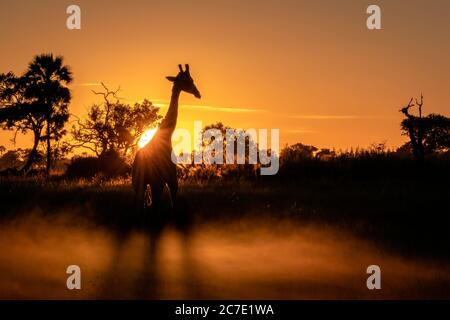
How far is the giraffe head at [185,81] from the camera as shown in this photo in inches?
622

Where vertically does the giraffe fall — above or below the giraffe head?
below

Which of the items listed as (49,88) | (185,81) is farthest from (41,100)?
(185,81)

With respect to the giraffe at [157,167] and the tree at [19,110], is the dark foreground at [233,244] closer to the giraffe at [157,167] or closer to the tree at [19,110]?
the giraffe at [157,167]

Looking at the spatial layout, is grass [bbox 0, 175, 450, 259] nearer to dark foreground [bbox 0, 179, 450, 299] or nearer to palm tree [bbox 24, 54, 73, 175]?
dark foreground [bbox 0, 179, 450, 299]

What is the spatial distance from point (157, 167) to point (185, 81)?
232 cm

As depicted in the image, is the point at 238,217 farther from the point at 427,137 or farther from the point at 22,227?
the point at 427,137

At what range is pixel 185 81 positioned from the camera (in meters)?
15.8

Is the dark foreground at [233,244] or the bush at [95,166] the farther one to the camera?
the bush at [95,166]

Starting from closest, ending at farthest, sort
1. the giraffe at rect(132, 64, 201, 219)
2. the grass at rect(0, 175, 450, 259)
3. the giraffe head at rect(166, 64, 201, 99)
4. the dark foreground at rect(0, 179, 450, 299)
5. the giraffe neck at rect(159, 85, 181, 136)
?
the dark foreground at rect(0, 179, 450, 299) → the grass at rect(0, 175, 450, 259) → the giraffe at rect(132, 64, 201, 219) → the giraffe neck at rect(159, 85, 181, 136) → the giraffe head at rect(166, 64, 201, 99)

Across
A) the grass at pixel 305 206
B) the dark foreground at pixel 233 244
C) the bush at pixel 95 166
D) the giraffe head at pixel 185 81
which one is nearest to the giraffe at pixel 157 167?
the giraffe head at pixel 185 81

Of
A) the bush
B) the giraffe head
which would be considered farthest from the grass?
the bush

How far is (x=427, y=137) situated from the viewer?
62500 millimetres

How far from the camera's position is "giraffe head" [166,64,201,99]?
622 inches

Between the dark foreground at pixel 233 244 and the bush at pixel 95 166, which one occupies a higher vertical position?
the bush at pixel 95 166
